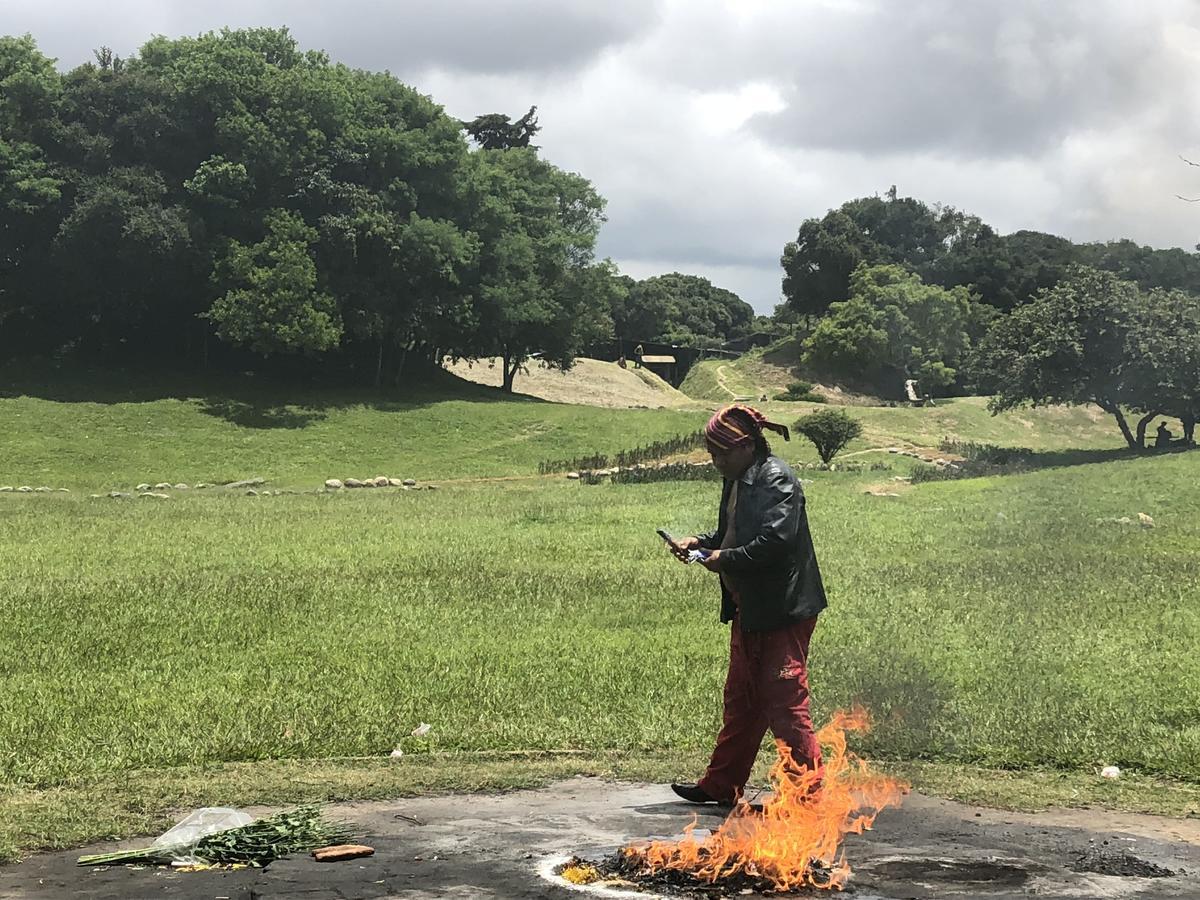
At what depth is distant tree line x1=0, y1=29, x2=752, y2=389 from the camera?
45094 mm

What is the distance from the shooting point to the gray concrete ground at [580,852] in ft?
17.2

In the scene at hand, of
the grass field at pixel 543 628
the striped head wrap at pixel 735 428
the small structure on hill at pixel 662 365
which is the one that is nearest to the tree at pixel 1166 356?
the grass field at pixel 543 628

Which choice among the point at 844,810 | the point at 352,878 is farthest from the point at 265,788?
the point at 844,810

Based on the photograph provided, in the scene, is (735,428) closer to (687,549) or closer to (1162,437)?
(687,549)

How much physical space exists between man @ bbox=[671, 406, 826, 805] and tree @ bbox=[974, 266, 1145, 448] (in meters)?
35.2

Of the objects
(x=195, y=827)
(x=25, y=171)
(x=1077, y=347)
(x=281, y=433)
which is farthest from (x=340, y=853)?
(x=25, y=171)

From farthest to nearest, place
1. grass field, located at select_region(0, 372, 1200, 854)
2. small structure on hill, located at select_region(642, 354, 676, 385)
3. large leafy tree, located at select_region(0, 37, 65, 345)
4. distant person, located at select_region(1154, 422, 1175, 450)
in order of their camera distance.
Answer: small structure on hill, located at select_region(642, 354, 676, 385), large leafy tree, located at select_region(0, 37, 65, 345), distant person, located at select_region(1154, 422, 1175, 450), grass field, located at select_region(0, 372, 1200, 854)

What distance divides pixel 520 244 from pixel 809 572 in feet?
162

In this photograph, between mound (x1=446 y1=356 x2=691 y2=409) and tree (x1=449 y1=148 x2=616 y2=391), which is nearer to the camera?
tree (x1=449 y1=148 x2=616 y2=391)

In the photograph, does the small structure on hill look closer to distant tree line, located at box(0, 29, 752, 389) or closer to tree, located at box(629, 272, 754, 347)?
tree, located at box(629, 272, 754, 347)

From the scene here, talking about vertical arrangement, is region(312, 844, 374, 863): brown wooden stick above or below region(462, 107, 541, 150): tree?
below

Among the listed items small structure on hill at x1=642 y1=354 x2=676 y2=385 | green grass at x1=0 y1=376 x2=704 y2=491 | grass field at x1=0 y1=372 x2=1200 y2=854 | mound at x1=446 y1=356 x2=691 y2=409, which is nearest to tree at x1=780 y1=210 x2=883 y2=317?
small structure on hill at x1=642 y1=354 x2=676 y2=385

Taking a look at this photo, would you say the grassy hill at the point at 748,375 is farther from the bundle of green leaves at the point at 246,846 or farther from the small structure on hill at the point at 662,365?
the bundle of green leaves at the point at 246,846

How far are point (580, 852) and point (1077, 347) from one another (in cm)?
3632
